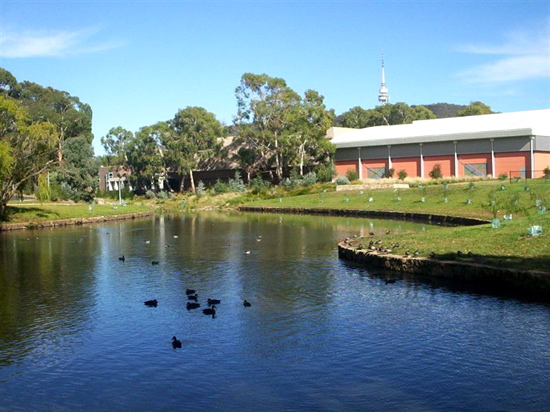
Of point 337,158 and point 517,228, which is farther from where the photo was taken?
point 337,158

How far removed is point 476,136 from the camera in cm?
7225

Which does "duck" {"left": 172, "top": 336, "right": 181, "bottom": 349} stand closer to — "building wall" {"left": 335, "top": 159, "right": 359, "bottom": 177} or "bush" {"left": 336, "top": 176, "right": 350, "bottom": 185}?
"bush" {"left": 336, "top": 176, "right": 350, "bottom": 185}

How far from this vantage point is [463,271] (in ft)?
75.2

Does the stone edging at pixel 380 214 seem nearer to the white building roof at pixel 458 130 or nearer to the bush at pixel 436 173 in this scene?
the bush at pixel 436 173

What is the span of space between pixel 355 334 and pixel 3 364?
8973 millimetres

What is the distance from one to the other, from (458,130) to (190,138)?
36575 mm

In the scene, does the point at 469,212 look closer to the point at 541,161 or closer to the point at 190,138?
the point at 541,161

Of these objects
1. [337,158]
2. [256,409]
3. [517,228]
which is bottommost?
[256,409]

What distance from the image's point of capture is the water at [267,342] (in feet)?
43.5

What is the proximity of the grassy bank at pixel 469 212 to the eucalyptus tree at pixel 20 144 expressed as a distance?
2653 centimetres

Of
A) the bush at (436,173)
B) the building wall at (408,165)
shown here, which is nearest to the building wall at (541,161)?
the bush at (436,173)

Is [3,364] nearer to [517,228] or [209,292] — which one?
[209,292]

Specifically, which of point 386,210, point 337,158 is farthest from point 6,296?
point 337,158

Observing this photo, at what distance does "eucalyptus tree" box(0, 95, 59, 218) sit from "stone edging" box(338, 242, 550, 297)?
36.0 m
